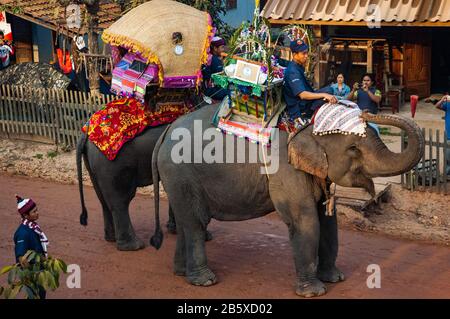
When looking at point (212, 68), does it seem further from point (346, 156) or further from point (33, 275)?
point (33, 275)

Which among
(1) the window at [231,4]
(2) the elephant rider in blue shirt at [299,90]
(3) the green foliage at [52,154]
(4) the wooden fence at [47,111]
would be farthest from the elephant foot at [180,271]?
(1) the window at [231,4]

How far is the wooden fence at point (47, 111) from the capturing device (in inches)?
593

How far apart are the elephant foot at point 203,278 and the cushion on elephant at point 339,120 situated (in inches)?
79.1

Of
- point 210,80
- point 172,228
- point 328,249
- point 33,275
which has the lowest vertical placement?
point 172,228

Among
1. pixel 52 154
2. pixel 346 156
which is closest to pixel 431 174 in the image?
pixel 346 156

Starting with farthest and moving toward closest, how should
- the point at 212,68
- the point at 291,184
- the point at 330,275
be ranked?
the point at 212,68 < the point at 330,275 < the point at 291,184

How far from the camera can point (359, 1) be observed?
1550 cm

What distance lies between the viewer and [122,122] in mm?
9867

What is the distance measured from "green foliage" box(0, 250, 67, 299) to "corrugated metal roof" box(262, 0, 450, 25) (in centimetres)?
978

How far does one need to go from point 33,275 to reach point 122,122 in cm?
348

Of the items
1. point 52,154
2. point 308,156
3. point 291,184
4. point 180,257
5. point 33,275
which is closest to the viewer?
point 33,275

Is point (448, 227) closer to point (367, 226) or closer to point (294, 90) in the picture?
point (367, 226)

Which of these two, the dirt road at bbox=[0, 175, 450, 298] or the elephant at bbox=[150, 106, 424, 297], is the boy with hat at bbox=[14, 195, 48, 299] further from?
the elephant at bbox=[150, 106, 424, 297]

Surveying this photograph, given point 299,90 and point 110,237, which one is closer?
point 299,90
